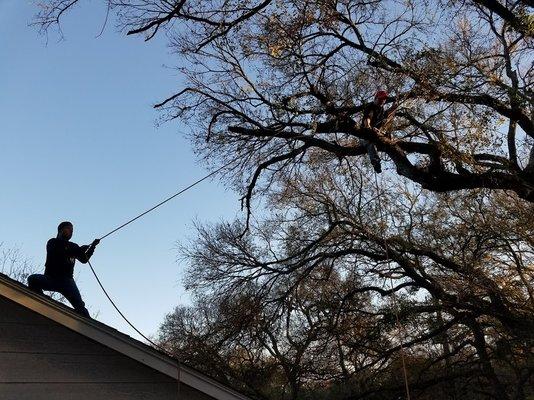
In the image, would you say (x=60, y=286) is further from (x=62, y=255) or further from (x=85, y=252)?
(x=85, y=252)

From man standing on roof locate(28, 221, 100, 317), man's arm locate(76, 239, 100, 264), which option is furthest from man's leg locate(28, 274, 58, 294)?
man's arm locate(76, 239, 100, 264)

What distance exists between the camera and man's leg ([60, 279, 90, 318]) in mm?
6309

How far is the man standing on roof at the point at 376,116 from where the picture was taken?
31.2ft

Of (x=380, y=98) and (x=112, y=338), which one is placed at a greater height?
(x=380, y=98)

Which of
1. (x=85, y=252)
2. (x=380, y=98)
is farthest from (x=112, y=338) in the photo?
(x=380, y=98)

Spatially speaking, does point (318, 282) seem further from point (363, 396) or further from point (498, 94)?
point (498, 94)

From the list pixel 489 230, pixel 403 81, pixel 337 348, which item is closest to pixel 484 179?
pixel 403 81

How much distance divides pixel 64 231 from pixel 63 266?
40 centimetres

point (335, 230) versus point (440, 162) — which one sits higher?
point (335, 230)

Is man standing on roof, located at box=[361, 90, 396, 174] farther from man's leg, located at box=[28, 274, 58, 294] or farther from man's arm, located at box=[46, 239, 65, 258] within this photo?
man's leg, located at box=[28, 274, 58, 294]

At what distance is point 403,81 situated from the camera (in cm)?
1039

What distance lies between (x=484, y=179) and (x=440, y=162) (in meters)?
0.83

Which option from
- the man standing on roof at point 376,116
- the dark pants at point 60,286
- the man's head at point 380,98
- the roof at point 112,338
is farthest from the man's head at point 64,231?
the man's head at point 380,98

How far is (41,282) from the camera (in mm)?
6242
